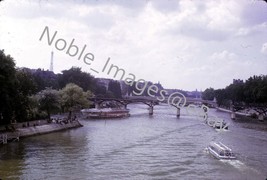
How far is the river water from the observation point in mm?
19250

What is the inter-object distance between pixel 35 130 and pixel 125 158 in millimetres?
10807

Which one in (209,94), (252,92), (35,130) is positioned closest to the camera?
(35,130)

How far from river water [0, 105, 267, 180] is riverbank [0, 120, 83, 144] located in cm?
55

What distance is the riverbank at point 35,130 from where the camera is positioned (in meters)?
27.0

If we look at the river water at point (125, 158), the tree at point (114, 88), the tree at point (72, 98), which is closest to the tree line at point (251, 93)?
the tree at point (114, 88)

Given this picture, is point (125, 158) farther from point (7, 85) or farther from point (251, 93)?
point (251, 93)

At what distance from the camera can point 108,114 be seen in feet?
188

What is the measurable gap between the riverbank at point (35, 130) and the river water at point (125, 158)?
1.81 feet

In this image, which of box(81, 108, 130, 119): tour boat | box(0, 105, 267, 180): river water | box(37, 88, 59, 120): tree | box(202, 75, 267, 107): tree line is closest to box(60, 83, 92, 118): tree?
box(37, 88, 59, 120): tree

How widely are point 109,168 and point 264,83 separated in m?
47.8

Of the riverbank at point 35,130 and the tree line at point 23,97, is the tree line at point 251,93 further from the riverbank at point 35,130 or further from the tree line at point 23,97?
the riverbank at point 35,130

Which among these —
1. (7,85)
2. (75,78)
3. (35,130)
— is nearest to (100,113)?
(75,78)

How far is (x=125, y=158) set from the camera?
2309 centimetres

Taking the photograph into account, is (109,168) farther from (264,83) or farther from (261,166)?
(264,83)
